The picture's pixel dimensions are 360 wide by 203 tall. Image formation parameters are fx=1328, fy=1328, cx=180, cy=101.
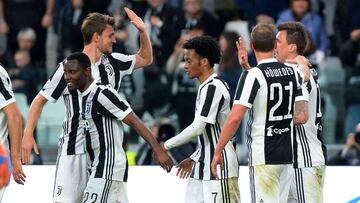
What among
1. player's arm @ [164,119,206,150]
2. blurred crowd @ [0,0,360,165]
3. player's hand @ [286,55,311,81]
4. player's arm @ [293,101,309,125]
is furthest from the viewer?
blurred crowd @ [0,0,360,165]

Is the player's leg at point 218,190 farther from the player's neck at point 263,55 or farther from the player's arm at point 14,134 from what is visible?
the player's arm at point 14,134

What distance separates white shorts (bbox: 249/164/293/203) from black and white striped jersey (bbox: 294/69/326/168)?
62 centimetres

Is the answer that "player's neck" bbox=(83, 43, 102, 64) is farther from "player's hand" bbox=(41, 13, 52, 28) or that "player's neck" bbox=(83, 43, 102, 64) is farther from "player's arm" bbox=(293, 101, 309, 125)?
"player's hand" bbox=(41, 13, 52, 28)

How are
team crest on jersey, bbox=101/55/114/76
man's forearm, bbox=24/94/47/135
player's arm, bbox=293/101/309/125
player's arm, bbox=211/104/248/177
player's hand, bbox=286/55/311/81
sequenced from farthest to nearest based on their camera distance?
1. team crest on jersey, bbox=101/55/114/76
2. man's forearm, bbox=24/94/47/135
3. player's hand, bbox=286/55/311/81
4. player's arm, bbox=293/101/309/125
5. player's arm, bbox=211/104/248/177

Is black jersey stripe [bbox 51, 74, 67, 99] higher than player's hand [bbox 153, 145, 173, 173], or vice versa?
black jersey stripe [bbox 51, 74, 67, 99]

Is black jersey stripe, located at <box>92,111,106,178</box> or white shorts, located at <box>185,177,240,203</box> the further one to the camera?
white shorts, located at <box>185,177,240,203</box>

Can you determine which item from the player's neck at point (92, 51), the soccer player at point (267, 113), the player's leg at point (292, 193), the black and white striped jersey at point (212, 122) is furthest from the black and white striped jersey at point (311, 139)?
the player's neck at point (92, 51)

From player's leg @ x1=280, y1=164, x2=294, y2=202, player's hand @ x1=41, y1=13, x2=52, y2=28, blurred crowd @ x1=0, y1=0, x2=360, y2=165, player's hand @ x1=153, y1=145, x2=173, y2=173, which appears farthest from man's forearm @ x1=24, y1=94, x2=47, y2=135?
player's hand @ x1=41, y1=13, x2=52, y2=28

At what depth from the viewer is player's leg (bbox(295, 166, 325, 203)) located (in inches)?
440

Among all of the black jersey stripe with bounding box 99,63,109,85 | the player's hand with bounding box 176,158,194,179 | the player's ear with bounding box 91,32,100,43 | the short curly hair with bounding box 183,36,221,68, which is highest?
the player's ear with bounding box 91,32,100,43

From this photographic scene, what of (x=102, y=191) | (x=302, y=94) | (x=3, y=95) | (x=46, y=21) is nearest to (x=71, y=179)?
(x=102, y=191)

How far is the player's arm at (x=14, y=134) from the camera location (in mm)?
10398

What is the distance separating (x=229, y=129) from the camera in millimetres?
10180

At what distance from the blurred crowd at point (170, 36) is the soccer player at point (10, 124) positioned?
17.3ft
